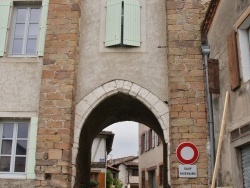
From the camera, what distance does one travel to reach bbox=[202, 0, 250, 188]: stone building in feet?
19.4

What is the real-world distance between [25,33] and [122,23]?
2.35 meters

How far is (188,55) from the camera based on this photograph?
810 cm

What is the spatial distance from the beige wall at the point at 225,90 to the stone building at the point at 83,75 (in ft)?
1.99

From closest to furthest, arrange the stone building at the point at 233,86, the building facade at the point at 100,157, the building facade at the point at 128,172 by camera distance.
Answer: the stone building at the point at 233,86, the building facade at the point at 100,157, the building facade at the point at 128,172

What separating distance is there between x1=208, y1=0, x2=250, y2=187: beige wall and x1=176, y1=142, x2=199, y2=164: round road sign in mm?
519

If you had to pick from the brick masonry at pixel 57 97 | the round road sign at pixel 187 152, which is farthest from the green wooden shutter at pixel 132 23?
the round road sign at pixel 187 152

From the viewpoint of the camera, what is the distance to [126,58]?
8.48 metres

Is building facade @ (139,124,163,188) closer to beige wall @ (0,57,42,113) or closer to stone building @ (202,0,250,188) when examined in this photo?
beige wall @ (0,57,42,113)

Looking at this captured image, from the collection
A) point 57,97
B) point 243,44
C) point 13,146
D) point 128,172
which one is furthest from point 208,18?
point 128,172

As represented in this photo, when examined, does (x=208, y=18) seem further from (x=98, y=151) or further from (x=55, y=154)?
(x=98, y=151)

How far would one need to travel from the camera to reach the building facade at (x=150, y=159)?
18750 mm

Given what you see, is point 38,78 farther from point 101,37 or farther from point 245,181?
point 245,181

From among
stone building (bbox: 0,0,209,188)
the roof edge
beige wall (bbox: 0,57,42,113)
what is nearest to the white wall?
stone building (bbox: 0,0,209,188)

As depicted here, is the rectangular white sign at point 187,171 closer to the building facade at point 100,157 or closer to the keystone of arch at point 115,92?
the keystone of arch at point 115,92
